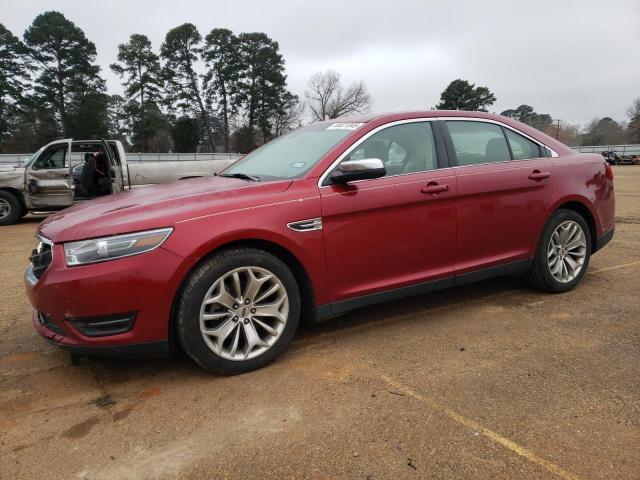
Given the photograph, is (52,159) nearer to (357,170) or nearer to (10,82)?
(357,170)

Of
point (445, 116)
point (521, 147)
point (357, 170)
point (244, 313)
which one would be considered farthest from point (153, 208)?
point (521, 147)

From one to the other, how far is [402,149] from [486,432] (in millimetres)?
2055

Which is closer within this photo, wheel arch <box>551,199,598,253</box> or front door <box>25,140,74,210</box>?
wheel arch <box>551,199,598,253</box>

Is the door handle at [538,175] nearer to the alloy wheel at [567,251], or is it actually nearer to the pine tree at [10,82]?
the alloy wheel at [567,251]

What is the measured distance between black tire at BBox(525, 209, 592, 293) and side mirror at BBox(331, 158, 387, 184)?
1822 mm

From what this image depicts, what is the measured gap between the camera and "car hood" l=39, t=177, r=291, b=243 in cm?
271

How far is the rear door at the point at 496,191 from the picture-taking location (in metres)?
3.77

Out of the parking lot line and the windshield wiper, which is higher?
the windshield wiper

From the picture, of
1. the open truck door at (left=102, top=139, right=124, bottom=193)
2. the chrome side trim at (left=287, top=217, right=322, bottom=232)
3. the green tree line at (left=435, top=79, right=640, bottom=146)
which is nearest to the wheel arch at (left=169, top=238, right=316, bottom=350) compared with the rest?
the chrome side trim at (left=287, top=217, right=322, bottom=232)

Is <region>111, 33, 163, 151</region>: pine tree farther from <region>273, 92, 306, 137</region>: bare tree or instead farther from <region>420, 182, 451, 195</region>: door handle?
<region>420, 182, 451, 195</region>: door handle

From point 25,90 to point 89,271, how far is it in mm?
46490

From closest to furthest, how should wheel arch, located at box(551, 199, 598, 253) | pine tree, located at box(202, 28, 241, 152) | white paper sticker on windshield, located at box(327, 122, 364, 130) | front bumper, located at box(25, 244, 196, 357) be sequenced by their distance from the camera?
front bumper, located at box(25, 244, 196, 357)
white paper sticker on windshield, located at box(327, 122, 364, 130)
wheel arch, located at box(551, 199, 598, 253)
pine tree, located at box(202, 28, 241, 152)

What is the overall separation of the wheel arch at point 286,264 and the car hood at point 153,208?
0.22 meters

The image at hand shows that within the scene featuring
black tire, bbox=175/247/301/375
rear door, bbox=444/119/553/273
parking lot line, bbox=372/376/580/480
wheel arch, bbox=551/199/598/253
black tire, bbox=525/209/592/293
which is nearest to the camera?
parking lot line, bbox=372/376/580/480
